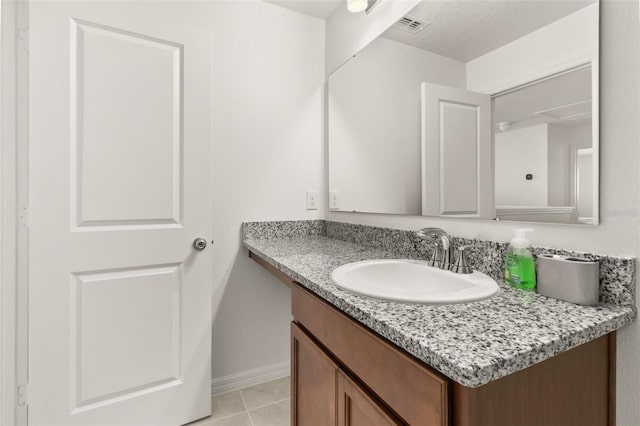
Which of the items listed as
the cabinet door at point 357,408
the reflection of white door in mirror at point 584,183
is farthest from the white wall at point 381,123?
the cabinet door at point 357,408

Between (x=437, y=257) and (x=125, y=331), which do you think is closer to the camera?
(x=437, y=257)

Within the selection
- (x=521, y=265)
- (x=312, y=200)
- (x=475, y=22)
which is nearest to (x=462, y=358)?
(x=521, y=265)

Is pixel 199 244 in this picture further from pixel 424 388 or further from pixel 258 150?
pixel 424 388

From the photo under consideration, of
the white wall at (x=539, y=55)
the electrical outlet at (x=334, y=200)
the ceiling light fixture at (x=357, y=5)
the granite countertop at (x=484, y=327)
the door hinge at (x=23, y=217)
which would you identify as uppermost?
the ceiling light fixture at (x=357, y=5)

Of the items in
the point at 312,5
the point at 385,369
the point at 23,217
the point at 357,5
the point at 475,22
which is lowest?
the point at 385,369

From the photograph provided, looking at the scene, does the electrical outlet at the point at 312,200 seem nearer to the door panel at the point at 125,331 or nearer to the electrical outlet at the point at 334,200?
the electrical outlet at the point at 334,200

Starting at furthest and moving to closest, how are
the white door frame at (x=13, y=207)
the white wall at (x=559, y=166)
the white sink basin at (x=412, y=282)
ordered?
the white door frame at (x=13, y=207) → the white wall at (x=559, y=166) → the white sink basin at (x=412, y=282)

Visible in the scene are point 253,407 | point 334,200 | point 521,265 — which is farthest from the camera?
point 334,200

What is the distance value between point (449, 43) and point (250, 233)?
1284 mm

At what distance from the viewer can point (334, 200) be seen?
1.89 meters

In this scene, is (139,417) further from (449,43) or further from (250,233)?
(449,43)

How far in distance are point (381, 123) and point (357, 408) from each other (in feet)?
4.05

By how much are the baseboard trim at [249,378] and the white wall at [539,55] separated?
1737 millimetres

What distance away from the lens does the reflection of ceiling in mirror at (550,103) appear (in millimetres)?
800
